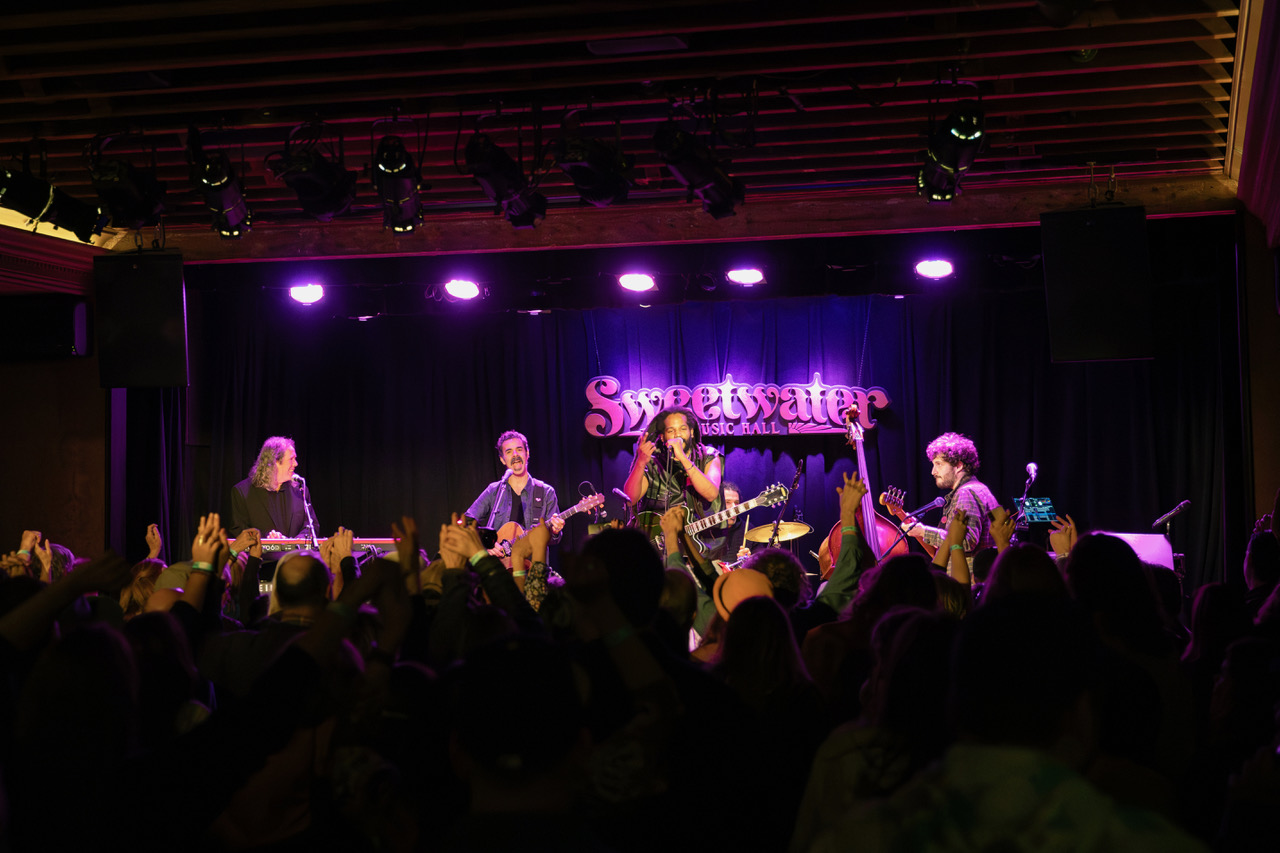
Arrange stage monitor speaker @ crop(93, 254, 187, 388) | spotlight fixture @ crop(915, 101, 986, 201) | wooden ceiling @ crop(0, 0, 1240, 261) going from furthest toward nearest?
stage monitor speaker @ crop(93, 254, 187, 388), spotlight fixture @ crop(915, 101, 986, 201), wooden ceiling @ crop(0, 0, 1240, 261)

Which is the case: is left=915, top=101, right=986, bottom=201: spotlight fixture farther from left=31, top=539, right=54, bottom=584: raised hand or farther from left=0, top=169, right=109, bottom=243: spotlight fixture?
left=0, top=169, right=109, bottom=243: spotlight fixture

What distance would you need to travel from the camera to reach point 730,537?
8500 millimetres

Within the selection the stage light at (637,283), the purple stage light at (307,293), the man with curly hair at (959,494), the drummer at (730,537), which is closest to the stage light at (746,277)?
the stage light at (637,283)

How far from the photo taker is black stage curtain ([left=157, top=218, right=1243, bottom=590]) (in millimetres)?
8766

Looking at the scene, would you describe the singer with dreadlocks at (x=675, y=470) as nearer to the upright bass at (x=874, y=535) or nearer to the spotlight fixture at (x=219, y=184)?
the upright bass at (x=874, y=535)

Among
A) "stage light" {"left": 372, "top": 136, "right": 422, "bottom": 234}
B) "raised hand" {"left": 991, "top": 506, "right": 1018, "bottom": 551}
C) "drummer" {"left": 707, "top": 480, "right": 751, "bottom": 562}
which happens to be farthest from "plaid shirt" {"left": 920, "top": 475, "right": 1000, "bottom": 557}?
"stage light" {"left": 372, "top": 136, "right": 422, "bottom": 234}

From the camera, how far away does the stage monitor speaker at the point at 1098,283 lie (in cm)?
659

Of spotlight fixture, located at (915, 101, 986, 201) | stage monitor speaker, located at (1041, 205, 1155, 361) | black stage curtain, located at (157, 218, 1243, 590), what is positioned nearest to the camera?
spotlight fixture, located at (915, 101, 986, 201)

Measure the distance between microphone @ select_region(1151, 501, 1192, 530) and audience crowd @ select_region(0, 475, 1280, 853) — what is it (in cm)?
559

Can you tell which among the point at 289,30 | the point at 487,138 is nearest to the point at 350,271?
the point at 487,138

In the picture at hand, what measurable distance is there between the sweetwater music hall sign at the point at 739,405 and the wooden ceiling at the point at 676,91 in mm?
2174

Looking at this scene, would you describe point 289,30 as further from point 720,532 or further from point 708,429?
point 708,429

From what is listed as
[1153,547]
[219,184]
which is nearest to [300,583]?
[219,184]

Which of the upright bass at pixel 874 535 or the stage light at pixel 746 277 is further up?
the stage light at pixel 746 277
